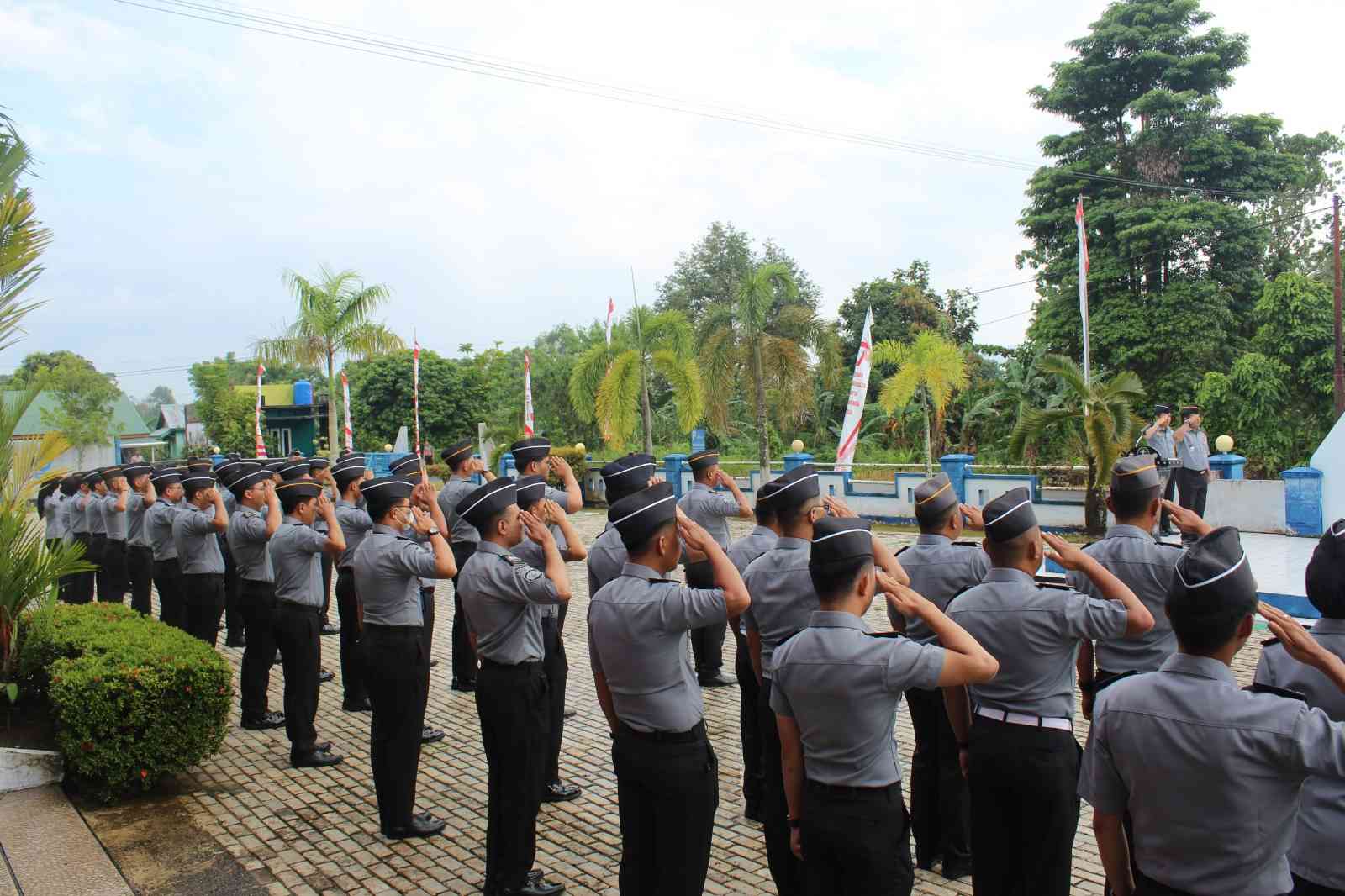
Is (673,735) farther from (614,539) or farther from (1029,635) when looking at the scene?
(614,539)

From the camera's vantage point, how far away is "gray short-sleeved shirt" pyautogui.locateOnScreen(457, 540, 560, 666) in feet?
13.9

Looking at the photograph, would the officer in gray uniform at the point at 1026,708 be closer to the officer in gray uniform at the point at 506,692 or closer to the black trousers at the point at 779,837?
the black trousers at the point at 779,837

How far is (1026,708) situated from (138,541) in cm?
947

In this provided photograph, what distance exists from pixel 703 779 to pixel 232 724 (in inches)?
201

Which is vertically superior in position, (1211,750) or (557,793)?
(1211,750)

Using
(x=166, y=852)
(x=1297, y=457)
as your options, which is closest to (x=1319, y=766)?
(x=166, y=852)

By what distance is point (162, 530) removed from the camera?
8.77m

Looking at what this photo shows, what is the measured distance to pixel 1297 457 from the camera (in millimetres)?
17500

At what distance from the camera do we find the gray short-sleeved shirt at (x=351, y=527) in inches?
287

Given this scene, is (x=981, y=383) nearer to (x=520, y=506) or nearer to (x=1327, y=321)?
(x=1327, y=321)

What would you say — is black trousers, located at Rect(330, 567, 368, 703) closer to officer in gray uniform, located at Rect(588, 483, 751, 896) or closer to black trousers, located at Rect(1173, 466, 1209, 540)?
officer in gray uniform, located at Rect(588, 483, 751, 896)

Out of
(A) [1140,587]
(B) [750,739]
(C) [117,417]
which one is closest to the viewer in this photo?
(A) [1140,587]

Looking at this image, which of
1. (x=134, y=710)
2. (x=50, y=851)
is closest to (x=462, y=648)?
(x=134, y=710)

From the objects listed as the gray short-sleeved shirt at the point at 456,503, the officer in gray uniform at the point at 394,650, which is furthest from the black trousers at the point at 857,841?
the gray short-sleeved shirt at the point at 456,503
